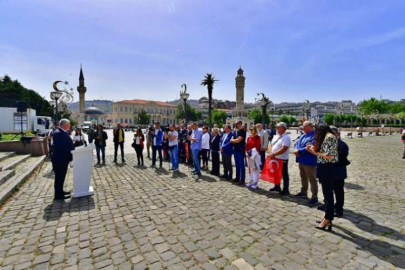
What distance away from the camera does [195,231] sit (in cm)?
381

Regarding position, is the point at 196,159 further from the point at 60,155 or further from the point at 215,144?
the point at 60,155

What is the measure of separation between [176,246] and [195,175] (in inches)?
195

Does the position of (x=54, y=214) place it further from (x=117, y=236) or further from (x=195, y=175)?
(x=195, y=175)

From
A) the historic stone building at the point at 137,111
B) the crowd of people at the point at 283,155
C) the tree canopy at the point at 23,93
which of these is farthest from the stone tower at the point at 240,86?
the crowd of people at the point at 283,155

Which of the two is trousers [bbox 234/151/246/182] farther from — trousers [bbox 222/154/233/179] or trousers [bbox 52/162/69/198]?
trousers [bbox 52/162/69/198]

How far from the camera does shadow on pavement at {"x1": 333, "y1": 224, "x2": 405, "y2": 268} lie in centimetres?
302

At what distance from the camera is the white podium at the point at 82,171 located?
18.4 ft

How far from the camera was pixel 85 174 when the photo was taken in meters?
5.74

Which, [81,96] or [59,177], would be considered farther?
[81,96]

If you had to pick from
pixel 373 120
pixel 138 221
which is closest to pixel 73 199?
pixel 138 221

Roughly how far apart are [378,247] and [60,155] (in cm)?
656

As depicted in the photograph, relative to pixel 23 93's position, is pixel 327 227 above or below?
below

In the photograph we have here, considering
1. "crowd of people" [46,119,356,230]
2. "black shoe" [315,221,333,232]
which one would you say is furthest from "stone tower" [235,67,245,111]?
"black shoe" [315,221,333,232]

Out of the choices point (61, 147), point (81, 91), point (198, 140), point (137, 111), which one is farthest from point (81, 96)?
point (61, 147)
